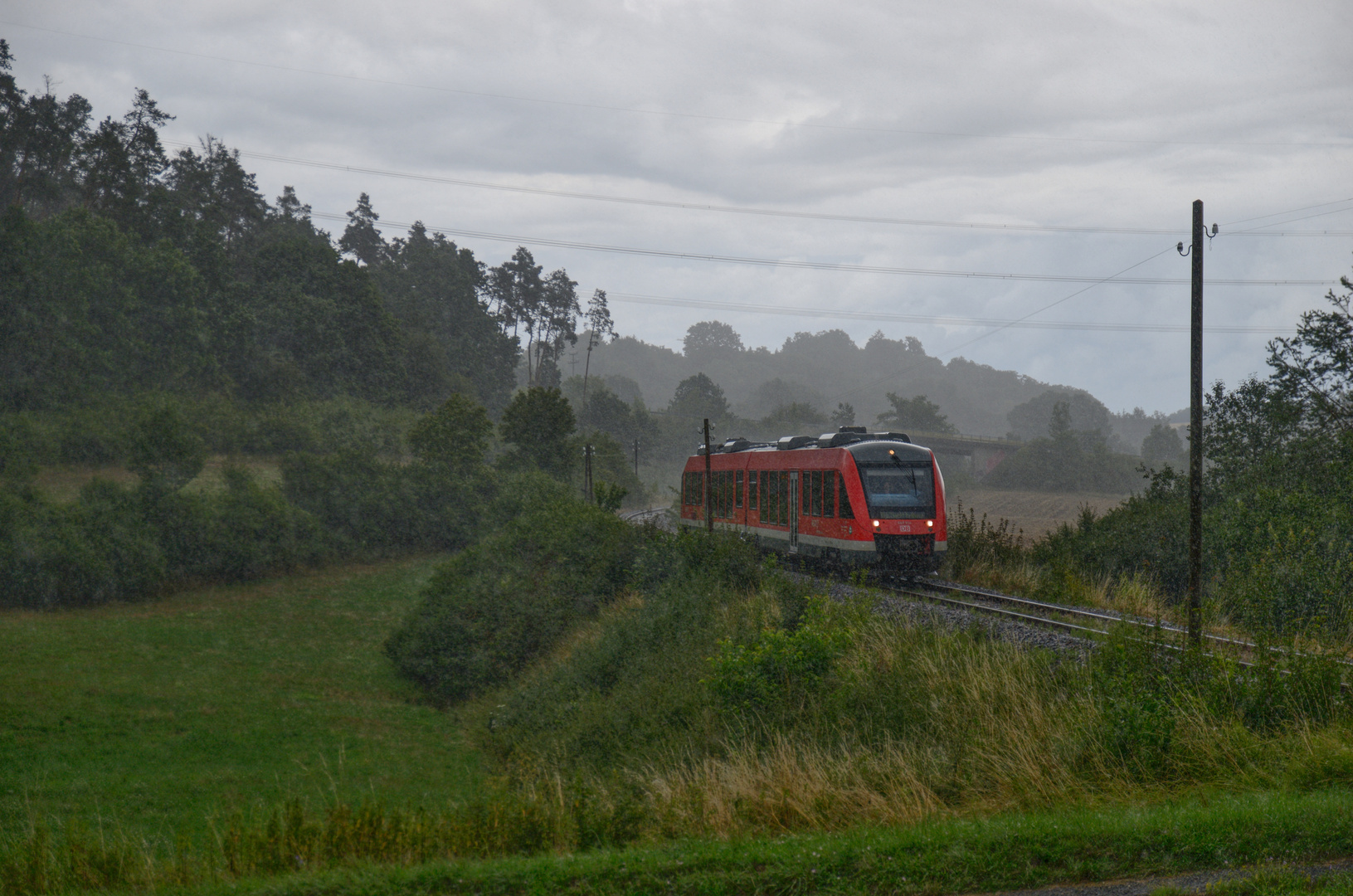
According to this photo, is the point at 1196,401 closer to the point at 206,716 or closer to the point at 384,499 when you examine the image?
the point at 206,716

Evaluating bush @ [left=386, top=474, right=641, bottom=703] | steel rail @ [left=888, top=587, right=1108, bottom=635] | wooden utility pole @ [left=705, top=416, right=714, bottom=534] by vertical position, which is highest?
wooden utility pole @ [left=705, top=416, right=714, bottom=534]

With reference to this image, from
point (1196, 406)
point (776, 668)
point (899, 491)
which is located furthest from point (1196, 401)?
point (899, 491)

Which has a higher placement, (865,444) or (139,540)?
(865,444)

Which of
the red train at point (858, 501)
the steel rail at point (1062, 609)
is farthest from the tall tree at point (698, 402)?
the steel rail at point (1062, 609)

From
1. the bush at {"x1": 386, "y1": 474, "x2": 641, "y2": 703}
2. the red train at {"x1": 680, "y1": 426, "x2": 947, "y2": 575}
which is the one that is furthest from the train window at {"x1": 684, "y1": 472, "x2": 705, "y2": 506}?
the red train at {"x1": 680, "y1": 426, "x2": 947, "y2": 575}

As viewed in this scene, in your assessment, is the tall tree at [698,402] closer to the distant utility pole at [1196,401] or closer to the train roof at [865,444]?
the train roof at [865,444]

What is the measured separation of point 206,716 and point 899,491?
2070 centimetres

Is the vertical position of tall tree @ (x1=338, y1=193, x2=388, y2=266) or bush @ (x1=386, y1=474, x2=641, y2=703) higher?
tall tree @ (x1=338, y1=193, x2=388, y2=266)

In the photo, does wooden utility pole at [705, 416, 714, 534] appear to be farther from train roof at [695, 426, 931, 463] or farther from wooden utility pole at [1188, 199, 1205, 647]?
wooden utility pole at [1188, 199, 1205, 647]

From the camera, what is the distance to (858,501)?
20.9 m

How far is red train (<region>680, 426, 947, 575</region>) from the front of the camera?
819 inches

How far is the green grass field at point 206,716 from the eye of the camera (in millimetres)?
20219

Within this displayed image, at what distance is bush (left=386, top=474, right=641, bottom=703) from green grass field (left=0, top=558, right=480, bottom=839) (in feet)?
5.07

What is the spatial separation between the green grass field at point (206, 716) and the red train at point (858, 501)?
9.41m
